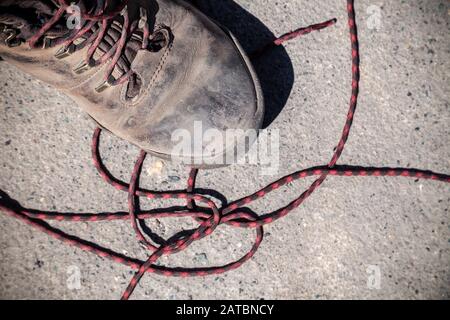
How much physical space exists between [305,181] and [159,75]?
0.68m

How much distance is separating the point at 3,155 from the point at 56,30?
0.66 metres

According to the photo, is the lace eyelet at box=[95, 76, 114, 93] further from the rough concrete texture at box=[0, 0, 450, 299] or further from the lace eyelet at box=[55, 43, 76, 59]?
the rough concrete texture at box=[0, 0, 450, 299]

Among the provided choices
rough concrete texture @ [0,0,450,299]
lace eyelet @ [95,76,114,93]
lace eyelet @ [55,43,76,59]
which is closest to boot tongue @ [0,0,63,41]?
lace eyelet @ [55,43,76,59]

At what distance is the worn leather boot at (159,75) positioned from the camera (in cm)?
98

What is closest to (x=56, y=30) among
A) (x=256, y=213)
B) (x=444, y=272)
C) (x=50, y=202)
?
(x=50, y=202)

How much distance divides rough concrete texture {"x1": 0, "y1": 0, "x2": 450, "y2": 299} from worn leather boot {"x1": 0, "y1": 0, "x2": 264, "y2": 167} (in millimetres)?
242

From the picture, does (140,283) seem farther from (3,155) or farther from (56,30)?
(56,30)

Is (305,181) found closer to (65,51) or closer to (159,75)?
(159,75)

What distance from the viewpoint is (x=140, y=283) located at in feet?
4.38

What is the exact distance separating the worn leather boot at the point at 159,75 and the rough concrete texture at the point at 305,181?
0.24 meters

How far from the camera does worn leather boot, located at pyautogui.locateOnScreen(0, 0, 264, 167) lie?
3.23 ft

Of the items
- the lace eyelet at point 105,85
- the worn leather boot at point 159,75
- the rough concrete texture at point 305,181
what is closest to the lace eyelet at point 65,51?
the worn leather boot at point 159,75

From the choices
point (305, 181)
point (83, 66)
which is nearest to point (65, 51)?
point (83, 66)

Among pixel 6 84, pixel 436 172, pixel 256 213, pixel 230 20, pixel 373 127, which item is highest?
pixel 230 20
